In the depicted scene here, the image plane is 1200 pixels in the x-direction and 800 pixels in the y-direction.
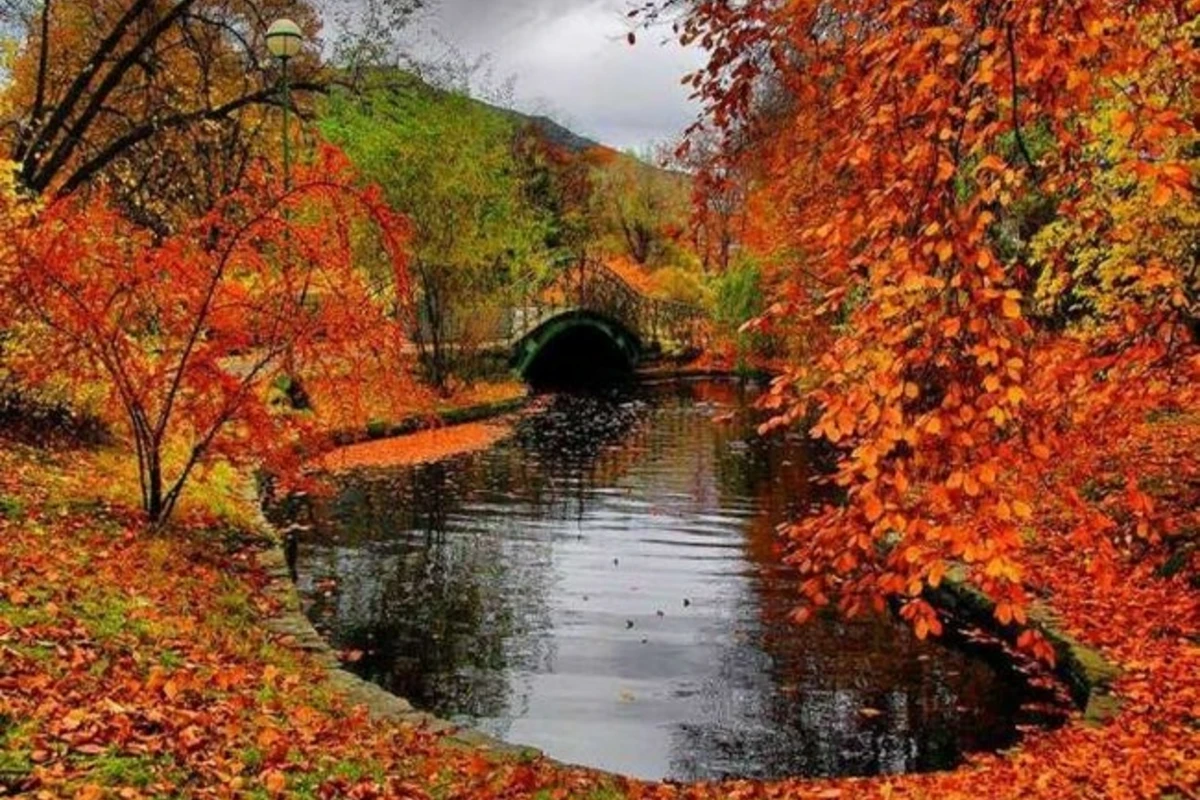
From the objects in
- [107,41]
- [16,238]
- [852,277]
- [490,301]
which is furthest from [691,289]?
[852,277]

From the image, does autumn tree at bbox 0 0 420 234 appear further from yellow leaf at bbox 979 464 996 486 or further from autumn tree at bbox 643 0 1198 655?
yellow leaf at bbox 979 464 996 486

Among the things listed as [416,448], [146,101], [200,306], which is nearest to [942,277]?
[200,306]

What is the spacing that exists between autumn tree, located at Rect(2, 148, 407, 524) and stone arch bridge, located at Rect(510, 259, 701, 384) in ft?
84.3

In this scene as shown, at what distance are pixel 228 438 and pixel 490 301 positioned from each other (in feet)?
65.5

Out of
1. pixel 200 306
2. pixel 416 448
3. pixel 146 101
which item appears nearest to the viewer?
pixel 200 306

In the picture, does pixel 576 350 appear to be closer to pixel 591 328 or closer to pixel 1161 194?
pixel 591 328

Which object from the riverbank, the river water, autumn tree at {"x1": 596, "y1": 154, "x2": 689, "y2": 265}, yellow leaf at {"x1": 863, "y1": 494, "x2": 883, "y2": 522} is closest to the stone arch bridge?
autumn tree at {"x1": 596, "y1": 154, "x2": 689, "y2": 265}

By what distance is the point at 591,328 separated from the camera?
45031 mm

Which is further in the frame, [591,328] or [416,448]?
[591,328]

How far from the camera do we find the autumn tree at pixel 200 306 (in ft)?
36.1

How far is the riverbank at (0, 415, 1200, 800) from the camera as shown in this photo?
5797mm

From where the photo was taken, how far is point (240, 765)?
5.96 m

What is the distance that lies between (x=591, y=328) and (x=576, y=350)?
5926mm

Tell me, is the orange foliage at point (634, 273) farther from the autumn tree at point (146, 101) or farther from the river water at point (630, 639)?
the river water at point (630, 639)
